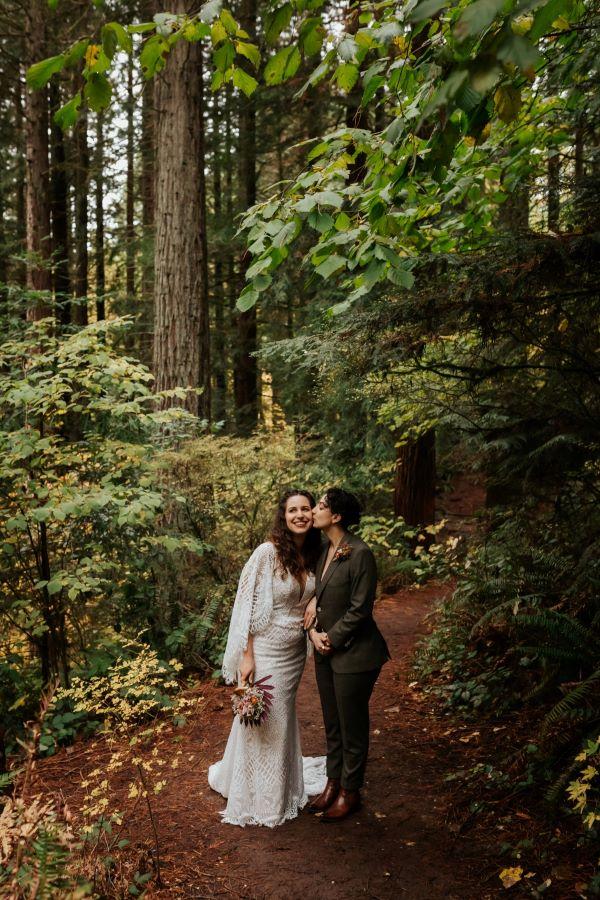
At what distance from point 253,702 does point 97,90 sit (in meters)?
3.55

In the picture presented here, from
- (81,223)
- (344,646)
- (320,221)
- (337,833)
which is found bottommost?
(337,833)

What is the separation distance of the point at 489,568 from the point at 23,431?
4.37 m

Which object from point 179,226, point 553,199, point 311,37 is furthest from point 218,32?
point 179,226

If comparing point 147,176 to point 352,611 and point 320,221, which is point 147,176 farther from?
point 352,611

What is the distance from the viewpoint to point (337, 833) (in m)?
4.02

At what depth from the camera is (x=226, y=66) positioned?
290 cm

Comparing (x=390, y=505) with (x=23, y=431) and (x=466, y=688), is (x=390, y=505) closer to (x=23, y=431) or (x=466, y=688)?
(x=466, y=688)

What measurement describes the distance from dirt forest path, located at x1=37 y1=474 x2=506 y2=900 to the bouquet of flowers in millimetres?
707

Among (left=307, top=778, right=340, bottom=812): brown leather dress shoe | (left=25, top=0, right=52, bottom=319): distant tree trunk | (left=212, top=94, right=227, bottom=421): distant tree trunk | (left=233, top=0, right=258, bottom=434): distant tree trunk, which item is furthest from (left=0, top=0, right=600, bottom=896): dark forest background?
(left=233, top=0, right=258, bottom=434): distant tree trunk

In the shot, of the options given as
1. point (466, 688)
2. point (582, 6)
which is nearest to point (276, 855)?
point (466, 688)

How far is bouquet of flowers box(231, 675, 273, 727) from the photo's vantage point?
4164 millimetres

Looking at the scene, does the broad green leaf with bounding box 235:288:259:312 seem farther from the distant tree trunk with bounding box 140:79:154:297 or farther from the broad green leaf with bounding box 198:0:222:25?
the distant tree trunk with bounding box 140:79:154:297

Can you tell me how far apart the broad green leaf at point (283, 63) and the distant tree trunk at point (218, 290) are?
1160cm

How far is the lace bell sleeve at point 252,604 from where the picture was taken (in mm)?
4344
